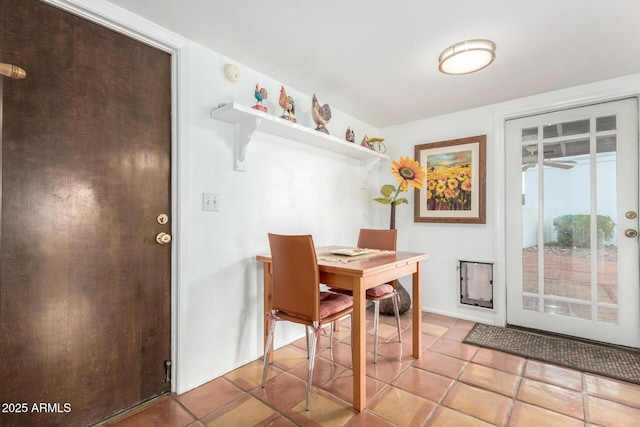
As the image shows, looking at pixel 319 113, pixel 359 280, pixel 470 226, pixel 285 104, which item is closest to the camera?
pixel 359 280

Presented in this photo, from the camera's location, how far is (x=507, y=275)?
2.94 metres

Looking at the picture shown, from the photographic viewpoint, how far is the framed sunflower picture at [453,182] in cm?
301

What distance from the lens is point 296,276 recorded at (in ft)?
5.83

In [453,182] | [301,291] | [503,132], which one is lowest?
[301,291]

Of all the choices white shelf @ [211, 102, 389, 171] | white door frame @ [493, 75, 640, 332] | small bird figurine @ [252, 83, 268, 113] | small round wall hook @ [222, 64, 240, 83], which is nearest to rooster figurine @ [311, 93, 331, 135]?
white shelf @ [211, 102, 389, 171]

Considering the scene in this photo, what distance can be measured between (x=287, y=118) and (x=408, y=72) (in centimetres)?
99

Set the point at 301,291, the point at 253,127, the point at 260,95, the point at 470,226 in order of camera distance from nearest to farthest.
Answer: the point at 301,291 < the point at 253,127 < the point at 260,95 < the point at 470,226

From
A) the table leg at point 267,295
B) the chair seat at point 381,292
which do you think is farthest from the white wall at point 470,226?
the table leg at point 267,295

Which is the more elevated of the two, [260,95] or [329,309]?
[260,95]

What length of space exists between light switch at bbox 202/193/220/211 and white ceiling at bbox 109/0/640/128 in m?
0.97

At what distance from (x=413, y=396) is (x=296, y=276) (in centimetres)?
99

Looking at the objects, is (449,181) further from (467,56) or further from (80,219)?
(80,219)

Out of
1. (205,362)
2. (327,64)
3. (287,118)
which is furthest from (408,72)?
(205,362)

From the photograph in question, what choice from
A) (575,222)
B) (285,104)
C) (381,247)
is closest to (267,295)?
(381,247)
